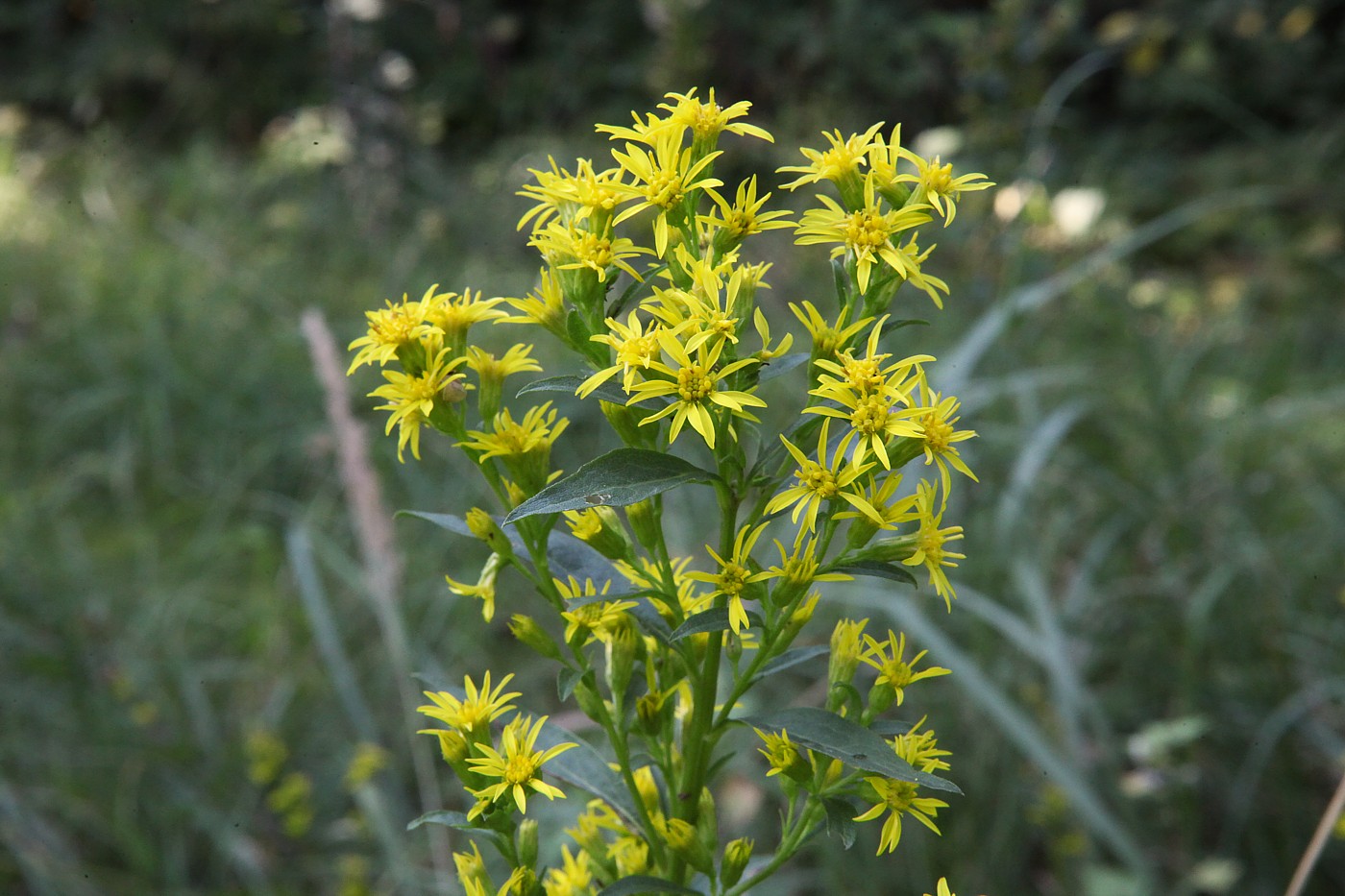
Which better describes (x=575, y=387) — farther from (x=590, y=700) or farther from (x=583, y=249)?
(x=590, y=700)

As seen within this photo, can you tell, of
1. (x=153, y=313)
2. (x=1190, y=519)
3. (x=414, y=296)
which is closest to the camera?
(x=1190, y=519)

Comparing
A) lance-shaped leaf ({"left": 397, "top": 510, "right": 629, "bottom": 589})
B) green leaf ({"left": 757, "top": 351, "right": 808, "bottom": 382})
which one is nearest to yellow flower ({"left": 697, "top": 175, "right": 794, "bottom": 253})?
green leaf ({"left": 757, "top": 351, "right": 808, "bottom": 382})

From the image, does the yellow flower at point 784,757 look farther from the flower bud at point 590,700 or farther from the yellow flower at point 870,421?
the yellow flower at point 870,421

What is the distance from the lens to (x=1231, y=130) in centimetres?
797

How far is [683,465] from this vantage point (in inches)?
35.3

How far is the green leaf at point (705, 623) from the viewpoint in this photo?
0.89 m

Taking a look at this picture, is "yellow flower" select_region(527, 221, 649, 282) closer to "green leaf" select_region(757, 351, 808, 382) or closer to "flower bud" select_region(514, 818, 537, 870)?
"green leaf" select_region(757, 351, 808, 382)

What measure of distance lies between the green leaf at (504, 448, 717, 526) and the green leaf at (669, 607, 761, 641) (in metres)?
0.11

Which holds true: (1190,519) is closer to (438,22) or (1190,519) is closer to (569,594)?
(569,594)

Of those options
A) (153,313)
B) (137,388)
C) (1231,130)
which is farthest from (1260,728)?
(1231,130)

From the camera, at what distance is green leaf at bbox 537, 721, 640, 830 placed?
41.3 inches

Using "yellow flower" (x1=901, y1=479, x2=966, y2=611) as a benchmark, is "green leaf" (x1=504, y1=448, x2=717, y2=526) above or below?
above

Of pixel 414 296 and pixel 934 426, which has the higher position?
pixel 414 296

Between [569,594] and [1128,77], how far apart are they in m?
8.37
